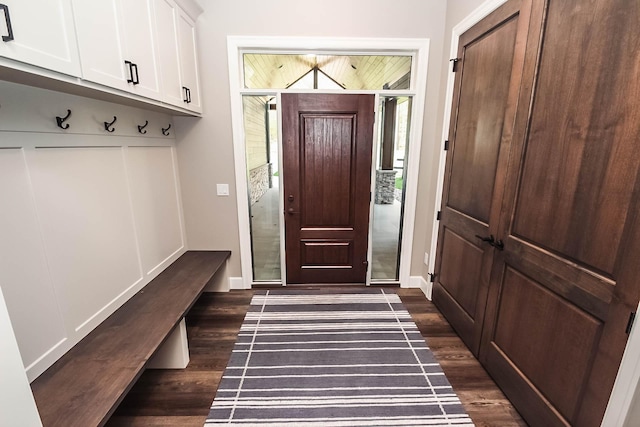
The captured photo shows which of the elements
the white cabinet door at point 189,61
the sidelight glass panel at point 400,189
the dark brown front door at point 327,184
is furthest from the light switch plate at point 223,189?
the sidelight glass panel at point 400,189

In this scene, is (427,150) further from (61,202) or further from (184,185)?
(61,202)

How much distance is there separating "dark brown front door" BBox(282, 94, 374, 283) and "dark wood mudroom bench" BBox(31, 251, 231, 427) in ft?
3.74

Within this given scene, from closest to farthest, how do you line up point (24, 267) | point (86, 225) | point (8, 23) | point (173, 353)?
point (8, 23) < point (24, 267) < point (86, 225) < point (173, 353)

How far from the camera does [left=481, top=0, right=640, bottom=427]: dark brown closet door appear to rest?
1078mm

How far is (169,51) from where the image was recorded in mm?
1994

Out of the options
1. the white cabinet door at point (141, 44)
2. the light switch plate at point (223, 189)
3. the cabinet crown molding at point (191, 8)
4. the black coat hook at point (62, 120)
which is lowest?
the light switch plate at point (223, 189)

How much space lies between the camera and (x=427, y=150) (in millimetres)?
2756

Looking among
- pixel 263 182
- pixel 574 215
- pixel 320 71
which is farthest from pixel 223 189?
pixel 574 215

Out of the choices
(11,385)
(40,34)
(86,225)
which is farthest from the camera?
(86,225)

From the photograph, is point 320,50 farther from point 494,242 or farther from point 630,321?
point 630,321

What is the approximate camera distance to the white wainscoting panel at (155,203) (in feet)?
6.77

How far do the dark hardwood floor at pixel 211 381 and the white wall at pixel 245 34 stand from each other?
3.11 ft

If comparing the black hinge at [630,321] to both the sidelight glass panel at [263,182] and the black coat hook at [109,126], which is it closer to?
the sidelight glass panel at [263,182]

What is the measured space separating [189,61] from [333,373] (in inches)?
104
